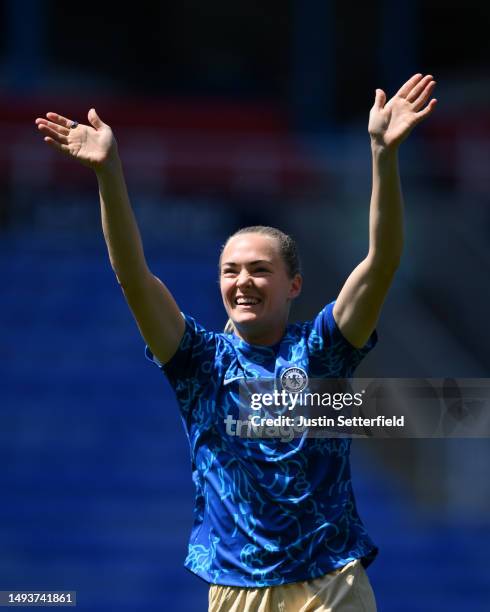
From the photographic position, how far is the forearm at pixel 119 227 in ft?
10.6

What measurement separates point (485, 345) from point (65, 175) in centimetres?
439

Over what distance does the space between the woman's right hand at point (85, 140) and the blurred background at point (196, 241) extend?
5762 mm

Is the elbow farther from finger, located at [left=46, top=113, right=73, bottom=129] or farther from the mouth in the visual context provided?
finger, located at [left=46, top=113, right=73, bottom=129]

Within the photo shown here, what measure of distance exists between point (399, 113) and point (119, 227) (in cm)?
82

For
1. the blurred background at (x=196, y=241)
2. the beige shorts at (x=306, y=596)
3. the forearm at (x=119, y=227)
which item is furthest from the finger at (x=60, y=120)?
the blurred background at (x=196, y=241)

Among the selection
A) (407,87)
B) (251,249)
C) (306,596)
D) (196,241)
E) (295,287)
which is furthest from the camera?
(196,241)

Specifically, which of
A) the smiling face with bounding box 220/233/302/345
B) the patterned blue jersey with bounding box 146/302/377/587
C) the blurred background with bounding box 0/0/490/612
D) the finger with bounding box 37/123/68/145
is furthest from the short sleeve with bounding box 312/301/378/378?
the blurred background with bounding box 0/0/490/612

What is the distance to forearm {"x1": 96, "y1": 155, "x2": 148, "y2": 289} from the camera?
3.24 metres

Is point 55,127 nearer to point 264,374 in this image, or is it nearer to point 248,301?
point 248,301

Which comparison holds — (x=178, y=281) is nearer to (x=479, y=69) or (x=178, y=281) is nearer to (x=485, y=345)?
(x=485, y=345)

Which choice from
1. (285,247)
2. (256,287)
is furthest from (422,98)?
(256,287)

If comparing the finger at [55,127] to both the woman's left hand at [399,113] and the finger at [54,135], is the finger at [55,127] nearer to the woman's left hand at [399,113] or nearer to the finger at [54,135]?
the finger at [54,135]

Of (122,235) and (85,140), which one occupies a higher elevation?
(85,140)

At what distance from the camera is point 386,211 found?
10.6ft
